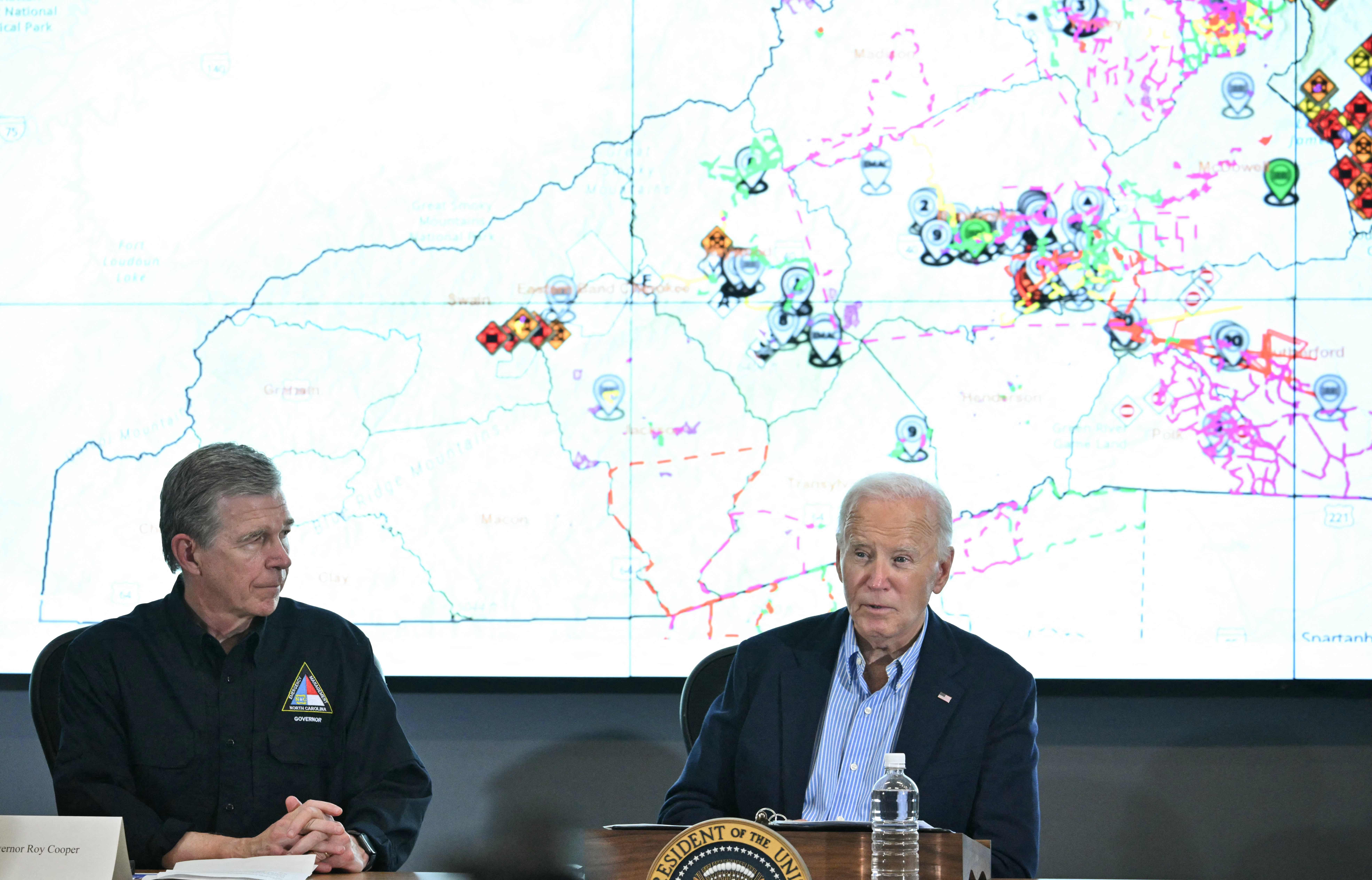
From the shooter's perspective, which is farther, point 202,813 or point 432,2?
point 432,2

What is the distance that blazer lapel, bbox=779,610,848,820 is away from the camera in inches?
98.3

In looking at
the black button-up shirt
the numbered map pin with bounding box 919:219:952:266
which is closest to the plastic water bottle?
the black button-up shirt

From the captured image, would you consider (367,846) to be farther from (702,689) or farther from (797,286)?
(797,286)

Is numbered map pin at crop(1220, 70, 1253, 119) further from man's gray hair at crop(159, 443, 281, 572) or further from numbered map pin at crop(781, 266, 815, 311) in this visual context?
man's gray hair at crop(159, 443, 281, 572)

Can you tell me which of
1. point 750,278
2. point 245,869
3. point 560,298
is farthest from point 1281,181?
point 245,869

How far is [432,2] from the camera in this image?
3.51m

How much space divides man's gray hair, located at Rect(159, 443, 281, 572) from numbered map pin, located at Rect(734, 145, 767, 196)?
57.9 inches

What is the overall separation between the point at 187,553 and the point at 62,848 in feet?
2.56

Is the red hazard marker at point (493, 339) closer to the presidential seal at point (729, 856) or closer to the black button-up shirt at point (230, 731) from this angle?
the black button-up shirt at point (230, 731)

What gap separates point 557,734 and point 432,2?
78.3 inches

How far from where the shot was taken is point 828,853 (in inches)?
71.7

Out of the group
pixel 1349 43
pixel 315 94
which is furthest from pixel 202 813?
pixel 1349 43

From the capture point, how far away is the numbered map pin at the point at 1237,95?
134 inches

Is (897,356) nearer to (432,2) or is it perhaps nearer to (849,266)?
(849,266)
